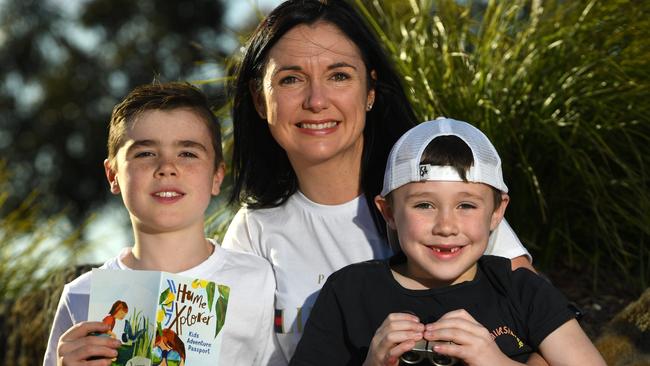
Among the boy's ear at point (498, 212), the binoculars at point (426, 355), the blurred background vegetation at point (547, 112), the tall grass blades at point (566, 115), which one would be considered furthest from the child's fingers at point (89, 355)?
the tall grass blades at point (566, 115)

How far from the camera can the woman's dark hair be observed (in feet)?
13.3

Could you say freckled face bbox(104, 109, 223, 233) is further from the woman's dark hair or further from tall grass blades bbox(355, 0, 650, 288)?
tall grass blades bbox(355, 0, 650, 288)

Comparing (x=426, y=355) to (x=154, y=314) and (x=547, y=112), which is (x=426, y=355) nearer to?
(x=154, y=314)

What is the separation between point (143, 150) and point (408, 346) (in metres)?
1.19

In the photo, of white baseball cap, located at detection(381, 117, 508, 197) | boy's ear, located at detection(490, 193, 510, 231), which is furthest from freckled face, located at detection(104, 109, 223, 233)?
boy's ear, located at detection(490, 193, 510, 231)

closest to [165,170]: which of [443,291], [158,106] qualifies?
[158,106]

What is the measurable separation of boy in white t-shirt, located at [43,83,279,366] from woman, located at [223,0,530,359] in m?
0.18

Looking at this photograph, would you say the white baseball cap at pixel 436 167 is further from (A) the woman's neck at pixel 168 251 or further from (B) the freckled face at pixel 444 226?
(A) the woman's neck at pixel 168 251

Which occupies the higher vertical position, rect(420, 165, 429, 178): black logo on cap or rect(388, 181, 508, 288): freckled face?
rect(420, 165, 429, 178): black logo on cap

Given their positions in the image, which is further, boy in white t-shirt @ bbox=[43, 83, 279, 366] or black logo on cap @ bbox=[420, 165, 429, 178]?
boy in white t-shirt @ bbox=[43, 83, 279, 366]

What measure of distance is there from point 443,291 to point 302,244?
0.85m

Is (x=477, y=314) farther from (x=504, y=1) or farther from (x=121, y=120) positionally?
(x=504, y=1)

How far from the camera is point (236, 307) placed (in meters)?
3.67

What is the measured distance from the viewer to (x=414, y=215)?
10.6 feet
